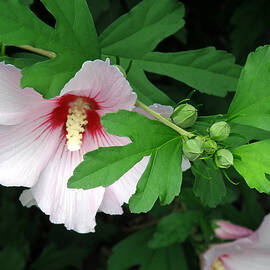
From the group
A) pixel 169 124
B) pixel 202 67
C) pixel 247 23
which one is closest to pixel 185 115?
pixel 169 124

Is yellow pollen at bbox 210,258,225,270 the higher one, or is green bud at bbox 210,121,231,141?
green bud at bbox 210,121,231,141

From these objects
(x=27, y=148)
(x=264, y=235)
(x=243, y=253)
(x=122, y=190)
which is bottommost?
(x=243, y=253)

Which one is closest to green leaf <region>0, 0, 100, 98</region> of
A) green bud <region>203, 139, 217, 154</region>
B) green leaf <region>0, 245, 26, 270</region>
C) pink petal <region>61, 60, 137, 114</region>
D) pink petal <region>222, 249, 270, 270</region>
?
pink petal <region>61, 60, 137, 114</region>

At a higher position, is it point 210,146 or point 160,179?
point 210,146

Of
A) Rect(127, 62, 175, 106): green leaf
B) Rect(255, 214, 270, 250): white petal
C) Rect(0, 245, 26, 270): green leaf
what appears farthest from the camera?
Rect(0, 245, 26, 270): green leaf

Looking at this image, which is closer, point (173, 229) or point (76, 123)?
point (76, 123)

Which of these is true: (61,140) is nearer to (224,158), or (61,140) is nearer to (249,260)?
(224,158)

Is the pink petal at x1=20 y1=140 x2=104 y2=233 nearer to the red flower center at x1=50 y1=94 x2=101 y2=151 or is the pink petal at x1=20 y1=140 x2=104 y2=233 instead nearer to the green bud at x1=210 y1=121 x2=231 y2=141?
the red flower center at x1=50 y1=94 x2=101 y2=151

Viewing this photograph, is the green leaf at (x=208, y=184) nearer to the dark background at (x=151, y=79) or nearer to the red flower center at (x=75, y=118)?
Result: the red flower center at (x=75, y=118)
